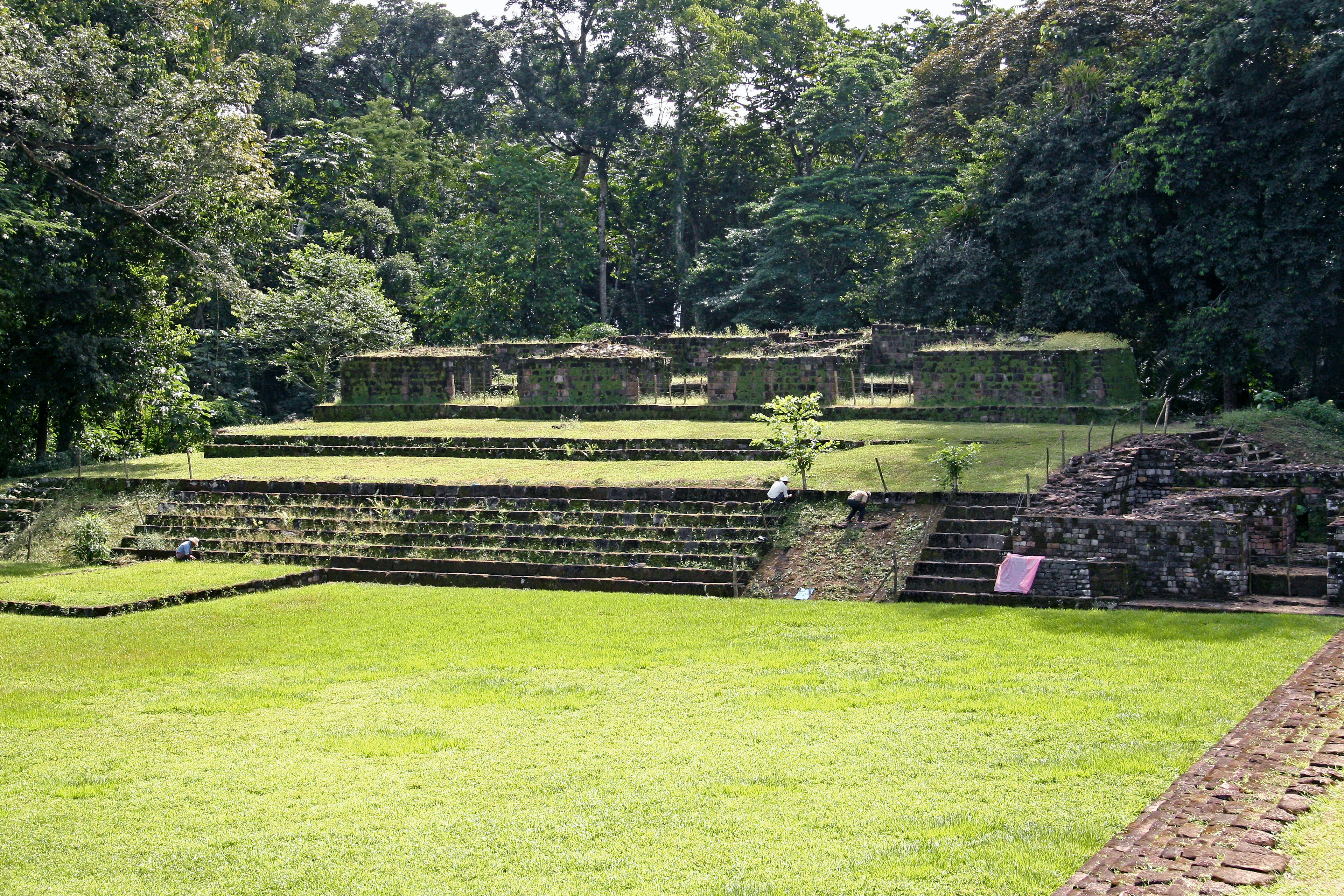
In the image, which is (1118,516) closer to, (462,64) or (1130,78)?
(1130,78)

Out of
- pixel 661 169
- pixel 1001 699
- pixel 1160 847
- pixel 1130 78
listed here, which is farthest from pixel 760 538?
pixel 661 169

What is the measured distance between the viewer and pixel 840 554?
12.5m

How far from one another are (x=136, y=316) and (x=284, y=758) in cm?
1462

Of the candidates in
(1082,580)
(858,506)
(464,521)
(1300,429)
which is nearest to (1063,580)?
(1082,580)

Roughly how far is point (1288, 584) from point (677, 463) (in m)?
8.00

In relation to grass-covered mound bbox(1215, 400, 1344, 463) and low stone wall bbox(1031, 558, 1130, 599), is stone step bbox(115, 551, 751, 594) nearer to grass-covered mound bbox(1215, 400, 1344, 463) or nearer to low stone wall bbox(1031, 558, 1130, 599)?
low stone wall bbox(1031, 558, 1130, 599)

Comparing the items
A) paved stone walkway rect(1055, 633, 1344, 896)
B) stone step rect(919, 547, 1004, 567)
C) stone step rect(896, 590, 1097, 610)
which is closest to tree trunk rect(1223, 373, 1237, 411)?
stone step rect(919, 547, 1004, 567)

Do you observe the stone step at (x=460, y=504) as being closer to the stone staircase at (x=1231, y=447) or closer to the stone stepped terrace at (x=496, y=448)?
the stone stepped terrace at (x=496, y=448)

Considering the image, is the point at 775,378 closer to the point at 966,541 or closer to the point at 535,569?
the point at 535,569

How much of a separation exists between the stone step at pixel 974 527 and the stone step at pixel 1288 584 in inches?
89.0

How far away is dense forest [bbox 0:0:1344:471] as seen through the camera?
18109 mm

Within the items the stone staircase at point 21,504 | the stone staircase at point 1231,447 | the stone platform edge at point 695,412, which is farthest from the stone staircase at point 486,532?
the stone platform edge at point 695,412

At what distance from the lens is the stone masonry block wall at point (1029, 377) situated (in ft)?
61.8

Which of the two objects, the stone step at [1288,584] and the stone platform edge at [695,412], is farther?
the stone platform edge at [695,412]
